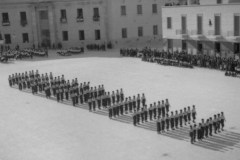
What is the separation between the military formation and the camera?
19531 mm

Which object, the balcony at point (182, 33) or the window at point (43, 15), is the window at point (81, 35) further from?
the balcony at point (182, 33)

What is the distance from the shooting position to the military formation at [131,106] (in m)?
19.5

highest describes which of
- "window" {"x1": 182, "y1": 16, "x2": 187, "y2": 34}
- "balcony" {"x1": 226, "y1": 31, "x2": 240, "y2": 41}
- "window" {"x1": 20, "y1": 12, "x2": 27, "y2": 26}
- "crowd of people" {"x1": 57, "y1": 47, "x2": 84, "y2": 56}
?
"window" {"x1": 20, "y1": 12, "x2": 27, "y2": 26}

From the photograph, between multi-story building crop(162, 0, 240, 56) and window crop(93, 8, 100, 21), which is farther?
window crop(93, 8, 100, 21)

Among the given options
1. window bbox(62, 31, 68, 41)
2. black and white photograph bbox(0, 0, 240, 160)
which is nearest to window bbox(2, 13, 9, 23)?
black and white photograph bbox(0, 0, 240, 160)

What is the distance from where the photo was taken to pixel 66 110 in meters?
25.5

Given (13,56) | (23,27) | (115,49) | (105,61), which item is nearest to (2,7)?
(23,27)

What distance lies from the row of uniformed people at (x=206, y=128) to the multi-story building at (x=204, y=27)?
61.9 feet

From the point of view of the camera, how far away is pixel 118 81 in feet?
109

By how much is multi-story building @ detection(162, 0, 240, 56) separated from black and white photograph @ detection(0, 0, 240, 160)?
0.33 feet

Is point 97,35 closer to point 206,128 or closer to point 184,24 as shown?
point 184,24

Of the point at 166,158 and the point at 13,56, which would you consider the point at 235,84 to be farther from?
the point at 13,56

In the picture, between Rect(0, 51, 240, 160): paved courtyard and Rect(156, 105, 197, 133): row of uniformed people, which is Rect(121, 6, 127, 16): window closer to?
Rect(0, 51, 240, 160): paved courtyard

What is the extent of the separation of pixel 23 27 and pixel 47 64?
51.0 ft
